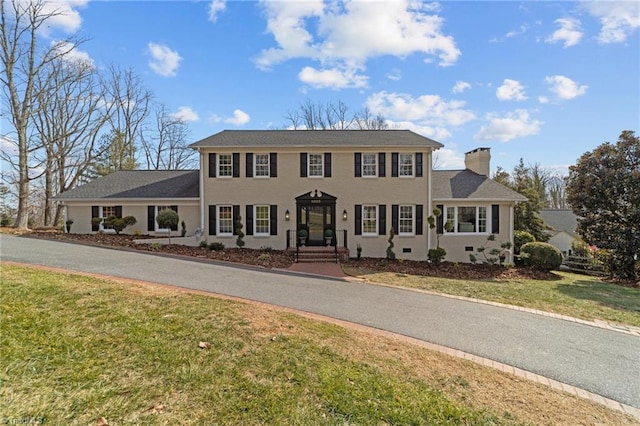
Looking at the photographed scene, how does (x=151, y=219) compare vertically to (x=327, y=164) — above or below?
below

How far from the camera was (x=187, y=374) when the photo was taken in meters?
3.70

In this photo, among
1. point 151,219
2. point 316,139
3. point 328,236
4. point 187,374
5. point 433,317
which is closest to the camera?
point 187,374

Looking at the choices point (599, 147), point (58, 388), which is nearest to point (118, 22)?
point (58, 388)

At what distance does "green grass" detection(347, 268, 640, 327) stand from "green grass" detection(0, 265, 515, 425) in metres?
6.02

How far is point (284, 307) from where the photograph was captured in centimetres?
715

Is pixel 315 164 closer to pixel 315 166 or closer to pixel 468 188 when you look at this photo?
pixel 315 166

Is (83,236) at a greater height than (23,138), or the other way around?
(23,138)

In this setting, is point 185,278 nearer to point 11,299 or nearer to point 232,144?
point 11,299

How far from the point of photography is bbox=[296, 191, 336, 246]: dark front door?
16625 millimetres

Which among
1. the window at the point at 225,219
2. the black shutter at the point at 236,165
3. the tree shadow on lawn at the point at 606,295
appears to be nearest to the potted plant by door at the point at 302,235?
the window at the point at 225,219

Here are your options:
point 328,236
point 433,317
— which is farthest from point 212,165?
point 433,317

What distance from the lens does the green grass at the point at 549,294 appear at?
323 inches

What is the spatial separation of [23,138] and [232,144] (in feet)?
56.6

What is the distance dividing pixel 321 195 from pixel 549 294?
1024 cm
